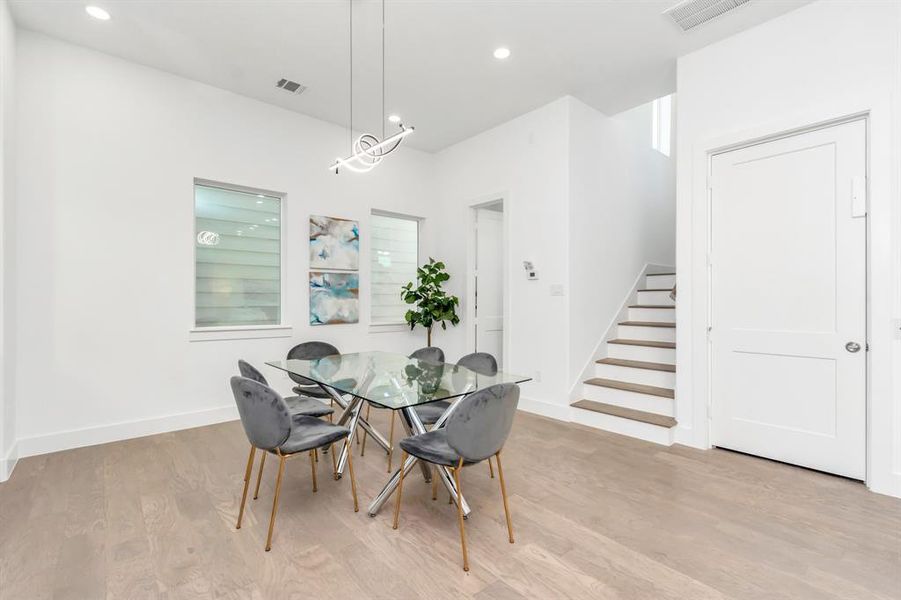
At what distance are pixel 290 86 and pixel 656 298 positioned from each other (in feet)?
15.1

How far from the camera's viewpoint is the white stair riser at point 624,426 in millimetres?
3582

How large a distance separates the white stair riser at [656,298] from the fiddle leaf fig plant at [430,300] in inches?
89.6

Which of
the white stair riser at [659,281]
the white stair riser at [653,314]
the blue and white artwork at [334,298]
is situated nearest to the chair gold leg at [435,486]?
the blue and white artwork at [334,298]

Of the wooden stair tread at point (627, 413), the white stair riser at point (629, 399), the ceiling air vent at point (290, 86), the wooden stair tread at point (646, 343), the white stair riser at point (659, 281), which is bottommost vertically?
the wooden stair tread at point (627, 413)

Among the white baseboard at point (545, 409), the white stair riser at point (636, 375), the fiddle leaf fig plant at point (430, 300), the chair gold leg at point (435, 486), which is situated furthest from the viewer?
the fiddle leaf fig plant at point (430, 300)

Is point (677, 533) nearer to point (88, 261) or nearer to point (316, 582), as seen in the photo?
point (316, 582)

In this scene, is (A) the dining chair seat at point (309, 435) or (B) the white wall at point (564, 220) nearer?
(A) the dining chair seat at point (309, 435)

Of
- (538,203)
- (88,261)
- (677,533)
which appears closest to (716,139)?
(538,203)

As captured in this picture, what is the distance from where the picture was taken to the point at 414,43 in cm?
341

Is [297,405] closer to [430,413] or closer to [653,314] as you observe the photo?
[430,413]

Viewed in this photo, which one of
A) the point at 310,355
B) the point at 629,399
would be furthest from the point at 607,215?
the point at 310,355

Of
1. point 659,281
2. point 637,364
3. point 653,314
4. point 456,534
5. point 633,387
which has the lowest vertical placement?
point 456,534

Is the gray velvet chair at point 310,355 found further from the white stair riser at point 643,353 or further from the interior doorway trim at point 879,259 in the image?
the interior doorway trim at point 879,259

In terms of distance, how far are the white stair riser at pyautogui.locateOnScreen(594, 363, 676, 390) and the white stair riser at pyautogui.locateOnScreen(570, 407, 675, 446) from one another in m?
0.51
